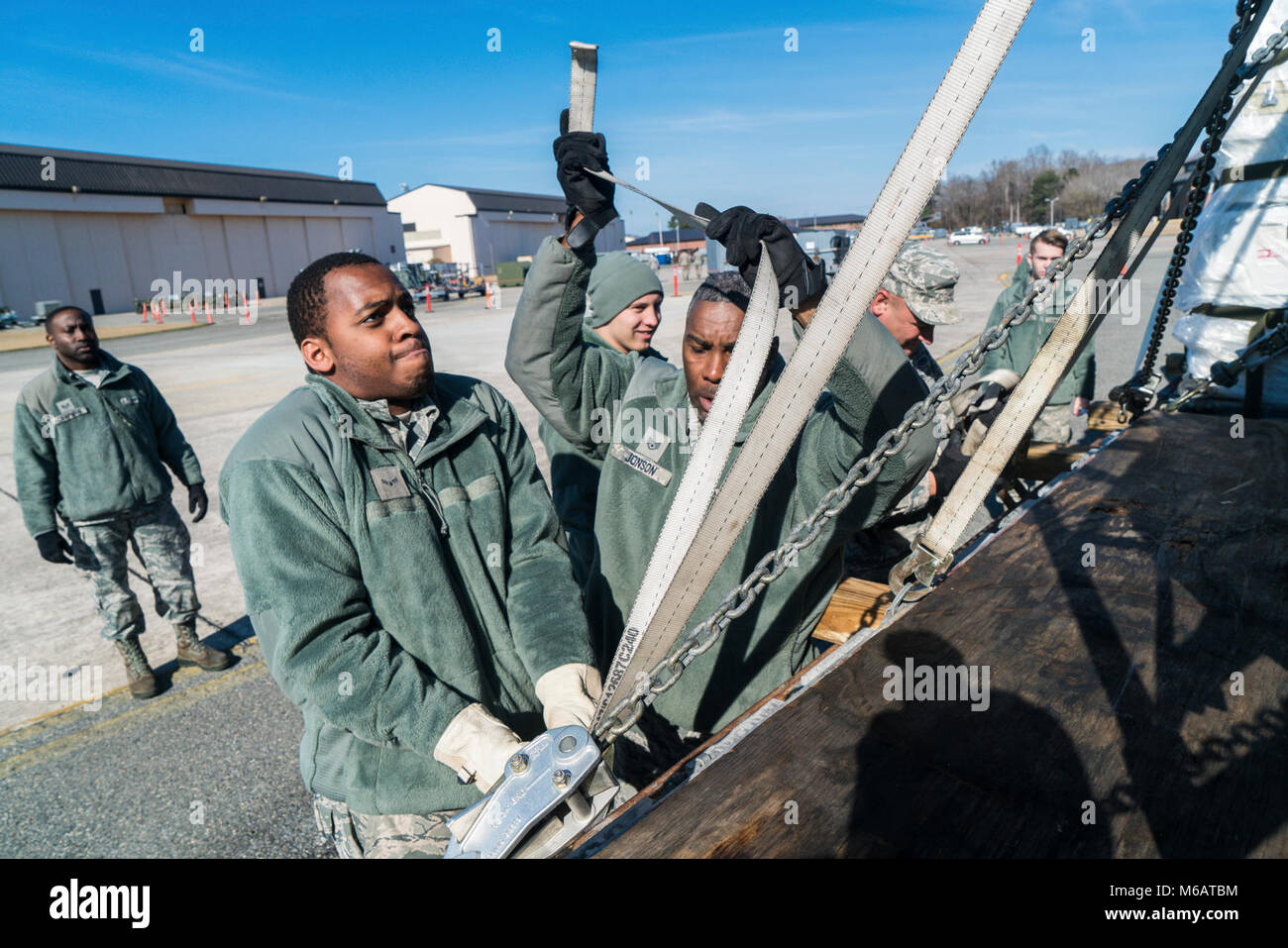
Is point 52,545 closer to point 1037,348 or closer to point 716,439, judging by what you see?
point 716,439

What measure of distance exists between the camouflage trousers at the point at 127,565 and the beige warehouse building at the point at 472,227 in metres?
53.2

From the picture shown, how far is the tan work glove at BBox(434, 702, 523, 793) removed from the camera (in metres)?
1.54

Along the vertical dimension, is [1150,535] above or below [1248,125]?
below

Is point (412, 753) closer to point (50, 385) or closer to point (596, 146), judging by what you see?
point (596, 146)

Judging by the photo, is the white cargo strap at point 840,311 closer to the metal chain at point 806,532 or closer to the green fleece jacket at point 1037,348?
the metal chain at point 806,532

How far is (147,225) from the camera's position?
128 feet

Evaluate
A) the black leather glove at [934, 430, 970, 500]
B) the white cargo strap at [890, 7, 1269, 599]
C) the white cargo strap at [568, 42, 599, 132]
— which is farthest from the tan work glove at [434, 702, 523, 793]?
the black leather glove at [934, 430, 970, 500]

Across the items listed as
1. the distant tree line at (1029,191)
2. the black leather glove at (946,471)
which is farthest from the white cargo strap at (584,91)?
the distant tree line at (1029,191)

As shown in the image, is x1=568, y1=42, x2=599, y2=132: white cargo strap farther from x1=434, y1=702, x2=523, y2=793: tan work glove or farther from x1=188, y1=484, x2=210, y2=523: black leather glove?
x1=188, y1=484, x2=210, y2=523: black leather glove
